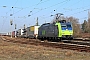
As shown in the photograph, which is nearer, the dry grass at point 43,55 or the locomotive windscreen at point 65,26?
the dry grass at point 43,55

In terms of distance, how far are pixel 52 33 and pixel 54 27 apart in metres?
1.42

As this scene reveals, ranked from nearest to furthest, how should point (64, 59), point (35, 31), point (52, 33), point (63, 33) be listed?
point (64, 59) < point (63, 33) < point (52, 33) < point (35, 31)

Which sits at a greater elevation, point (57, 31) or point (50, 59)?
point (57, 31)

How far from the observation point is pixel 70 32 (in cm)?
3909

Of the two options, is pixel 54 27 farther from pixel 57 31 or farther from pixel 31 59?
pixel 31 59

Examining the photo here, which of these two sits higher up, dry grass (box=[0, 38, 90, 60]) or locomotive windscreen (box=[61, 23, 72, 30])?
locomotive windscreen (box=[61, 23, 72, 30])

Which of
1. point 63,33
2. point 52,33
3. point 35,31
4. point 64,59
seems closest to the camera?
point 64,59

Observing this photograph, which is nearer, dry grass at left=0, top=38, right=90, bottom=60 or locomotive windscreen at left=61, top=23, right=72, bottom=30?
dry grass at left=0, top=38, right=90, bottom=60

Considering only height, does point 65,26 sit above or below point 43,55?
above

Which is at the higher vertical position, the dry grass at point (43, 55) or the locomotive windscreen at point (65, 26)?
the locomotive windscreen at point (65, 26)

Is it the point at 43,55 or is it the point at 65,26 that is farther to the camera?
the point at 65,26

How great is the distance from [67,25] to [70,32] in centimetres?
127

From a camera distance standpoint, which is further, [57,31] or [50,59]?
[57,31]

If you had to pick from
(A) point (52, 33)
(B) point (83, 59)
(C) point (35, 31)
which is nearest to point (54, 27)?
(A) point (52, 33)
